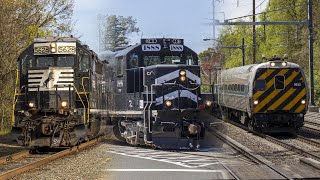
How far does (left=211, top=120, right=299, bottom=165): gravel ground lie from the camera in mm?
11758

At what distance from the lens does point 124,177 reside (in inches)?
358

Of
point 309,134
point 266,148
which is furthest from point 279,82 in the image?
point 266,148

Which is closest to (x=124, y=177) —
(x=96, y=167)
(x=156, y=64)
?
(x=96, y=167)

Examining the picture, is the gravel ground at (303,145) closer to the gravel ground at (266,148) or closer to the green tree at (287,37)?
the gravel ground at (266,148)

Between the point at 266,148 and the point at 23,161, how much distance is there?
277 inches

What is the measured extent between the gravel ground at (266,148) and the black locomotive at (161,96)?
76.9 inches

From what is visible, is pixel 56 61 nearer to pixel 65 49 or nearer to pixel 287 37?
pixel 65 49

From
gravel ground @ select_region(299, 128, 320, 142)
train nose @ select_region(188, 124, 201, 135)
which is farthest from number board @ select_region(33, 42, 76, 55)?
gravel ground @ select_region(299, 128, 320, 142)

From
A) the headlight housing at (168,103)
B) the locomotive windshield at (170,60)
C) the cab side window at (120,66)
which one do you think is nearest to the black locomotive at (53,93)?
the cab side window at (120,66)

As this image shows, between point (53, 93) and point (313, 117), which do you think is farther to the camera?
point (313, 117)

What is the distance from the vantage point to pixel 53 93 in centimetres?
1312

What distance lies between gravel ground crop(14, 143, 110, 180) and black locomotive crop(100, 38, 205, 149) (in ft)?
4.56

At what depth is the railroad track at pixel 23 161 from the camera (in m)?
9.49

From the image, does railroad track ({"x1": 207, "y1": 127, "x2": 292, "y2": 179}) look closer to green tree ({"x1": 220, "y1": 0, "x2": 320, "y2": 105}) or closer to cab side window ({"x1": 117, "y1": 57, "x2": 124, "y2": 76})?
cab side window ({"x1": 117, "y1": 57, "x2": 124, "y2": 76})
